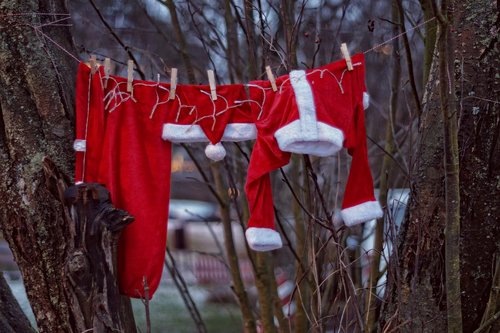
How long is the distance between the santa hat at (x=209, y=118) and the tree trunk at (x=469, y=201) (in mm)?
735

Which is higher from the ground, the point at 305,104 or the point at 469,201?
the point at 305,104

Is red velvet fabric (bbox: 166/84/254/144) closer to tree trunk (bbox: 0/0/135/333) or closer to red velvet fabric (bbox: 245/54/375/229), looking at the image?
red velvet fabric (bbox: 245/54/375/229)

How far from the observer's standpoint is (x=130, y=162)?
2.74 meters

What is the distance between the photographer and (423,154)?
106 inches

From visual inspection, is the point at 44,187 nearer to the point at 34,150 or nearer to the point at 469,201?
the point at 34,150

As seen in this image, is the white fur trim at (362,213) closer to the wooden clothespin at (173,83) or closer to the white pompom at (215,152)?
the white pompom at (215,152)

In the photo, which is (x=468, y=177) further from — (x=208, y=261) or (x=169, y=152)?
(x=208, y=261)

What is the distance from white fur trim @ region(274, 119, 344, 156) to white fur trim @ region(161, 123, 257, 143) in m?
0.17

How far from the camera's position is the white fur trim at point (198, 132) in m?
2.79

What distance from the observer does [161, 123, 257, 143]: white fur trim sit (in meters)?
2.79

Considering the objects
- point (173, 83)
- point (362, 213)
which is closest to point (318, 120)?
point (362, 213)

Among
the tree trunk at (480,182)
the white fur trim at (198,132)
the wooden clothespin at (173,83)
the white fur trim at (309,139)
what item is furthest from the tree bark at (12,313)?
the tree trunk at (480,182)

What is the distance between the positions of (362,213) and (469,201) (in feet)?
1.30

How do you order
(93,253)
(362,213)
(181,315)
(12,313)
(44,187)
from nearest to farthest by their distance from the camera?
(93,253) < (44,187) < (362,213) < (12,313) < (181,315)
